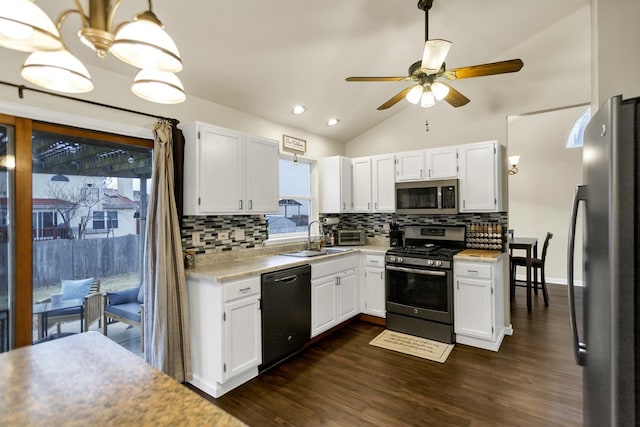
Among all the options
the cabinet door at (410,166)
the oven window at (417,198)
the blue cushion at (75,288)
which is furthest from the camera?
the cabinet door at (410,166)

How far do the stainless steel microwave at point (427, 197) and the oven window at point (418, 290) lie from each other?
2.61 ft

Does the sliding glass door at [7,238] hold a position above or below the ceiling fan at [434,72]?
below

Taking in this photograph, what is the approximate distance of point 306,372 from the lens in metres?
2.85

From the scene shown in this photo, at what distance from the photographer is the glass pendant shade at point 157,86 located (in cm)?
116

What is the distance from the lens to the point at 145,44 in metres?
0.89

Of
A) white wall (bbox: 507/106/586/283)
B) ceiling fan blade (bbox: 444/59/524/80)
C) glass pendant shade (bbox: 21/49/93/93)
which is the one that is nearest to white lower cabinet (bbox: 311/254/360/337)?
ceiling fan blade (bbox: 444/59/524/80)

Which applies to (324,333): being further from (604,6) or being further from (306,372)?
(604,6)

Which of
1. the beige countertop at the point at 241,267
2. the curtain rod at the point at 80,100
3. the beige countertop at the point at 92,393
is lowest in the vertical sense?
the beige countertop at the point at 92,393

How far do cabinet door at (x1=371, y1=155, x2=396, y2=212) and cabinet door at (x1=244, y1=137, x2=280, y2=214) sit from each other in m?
1.52

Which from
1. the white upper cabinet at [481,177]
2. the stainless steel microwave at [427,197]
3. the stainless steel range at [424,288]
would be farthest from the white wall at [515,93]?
the stainless steel range at [424,288]

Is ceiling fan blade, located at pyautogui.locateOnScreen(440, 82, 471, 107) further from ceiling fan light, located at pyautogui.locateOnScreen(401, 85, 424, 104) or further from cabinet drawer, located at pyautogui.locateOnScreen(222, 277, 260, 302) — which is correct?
cabinet drawer, located at pyautogui.locateOnScreen(222, 277, 260, 302)

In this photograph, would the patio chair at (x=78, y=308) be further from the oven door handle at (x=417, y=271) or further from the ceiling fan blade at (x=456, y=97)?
the ceiling fan blade at (x=456, y=97)

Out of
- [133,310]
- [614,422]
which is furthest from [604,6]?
[133,310]

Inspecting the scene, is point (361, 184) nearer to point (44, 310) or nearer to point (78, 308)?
point (78, 308)
